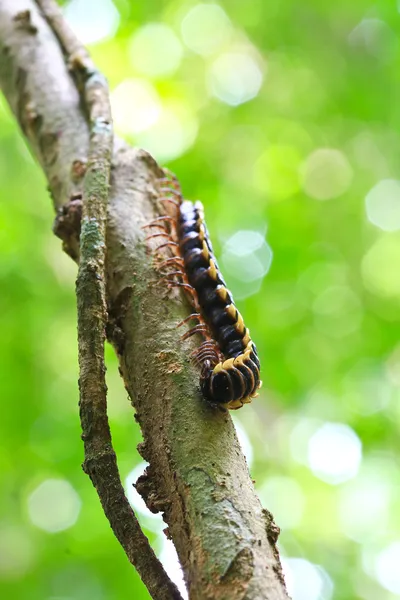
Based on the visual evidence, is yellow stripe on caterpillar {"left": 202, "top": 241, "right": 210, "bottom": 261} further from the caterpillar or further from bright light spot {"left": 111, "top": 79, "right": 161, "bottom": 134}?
bright light spot {"left": 111, "top": 79, "right": 161, "bottom": 134}

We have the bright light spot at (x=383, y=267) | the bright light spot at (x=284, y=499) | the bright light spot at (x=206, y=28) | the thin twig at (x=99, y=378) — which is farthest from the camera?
the bright light spot at (x=206, y=28)

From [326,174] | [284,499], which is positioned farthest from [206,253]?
[326,174]

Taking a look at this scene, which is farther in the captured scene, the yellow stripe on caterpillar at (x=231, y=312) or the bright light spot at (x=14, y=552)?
the bright light spot at (x=14, y=552)

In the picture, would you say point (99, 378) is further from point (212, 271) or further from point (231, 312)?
point (212, 271)

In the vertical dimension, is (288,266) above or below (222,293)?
above

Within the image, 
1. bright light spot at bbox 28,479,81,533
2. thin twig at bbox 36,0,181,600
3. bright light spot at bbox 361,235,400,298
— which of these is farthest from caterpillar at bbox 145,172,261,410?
bright light spot at bbox 361,235,400,298

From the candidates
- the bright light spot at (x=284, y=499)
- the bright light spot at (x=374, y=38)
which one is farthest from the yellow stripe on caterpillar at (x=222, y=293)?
the bright light spot at (x=374, y=38)

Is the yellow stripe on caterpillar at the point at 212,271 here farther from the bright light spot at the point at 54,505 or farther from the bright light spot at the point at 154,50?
the bright light spot at the point at 154,50
